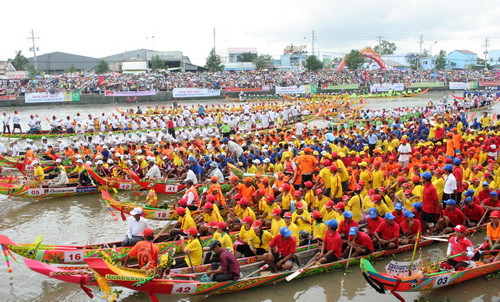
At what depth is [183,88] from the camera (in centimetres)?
4425

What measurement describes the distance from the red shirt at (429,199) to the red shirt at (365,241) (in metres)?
1.67

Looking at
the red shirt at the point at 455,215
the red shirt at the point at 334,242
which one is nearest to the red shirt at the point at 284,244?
the red shirt at the point at 334,242

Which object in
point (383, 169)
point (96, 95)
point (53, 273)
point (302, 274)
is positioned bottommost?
point (302, 274)

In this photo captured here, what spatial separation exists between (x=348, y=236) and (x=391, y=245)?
2.95 ft

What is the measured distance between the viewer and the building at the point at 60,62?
75.7 metres

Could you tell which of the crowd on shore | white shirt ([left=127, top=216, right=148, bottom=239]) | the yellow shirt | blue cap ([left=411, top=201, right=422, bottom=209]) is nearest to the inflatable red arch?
the crowd on shore

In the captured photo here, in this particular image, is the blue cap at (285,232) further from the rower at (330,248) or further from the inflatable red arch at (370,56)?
the inflatable red arch at (370,56)

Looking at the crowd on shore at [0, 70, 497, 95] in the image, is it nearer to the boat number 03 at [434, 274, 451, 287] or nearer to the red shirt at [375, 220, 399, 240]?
the red shirt at [375, 220, 399, 240]

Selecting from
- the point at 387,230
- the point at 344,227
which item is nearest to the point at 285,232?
the point at 344,227

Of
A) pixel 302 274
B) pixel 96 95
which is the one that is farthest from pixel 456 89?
pixel 302 274

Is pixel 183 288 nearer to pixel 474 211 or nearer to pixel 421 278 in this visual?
pixel 421 278

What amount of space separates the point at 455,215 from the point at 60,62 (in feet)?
267

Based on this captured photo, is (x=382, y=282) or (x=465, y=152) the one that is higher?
(x=465, y=152)

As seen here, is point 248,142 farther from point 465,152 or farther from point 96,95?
point 96,95
